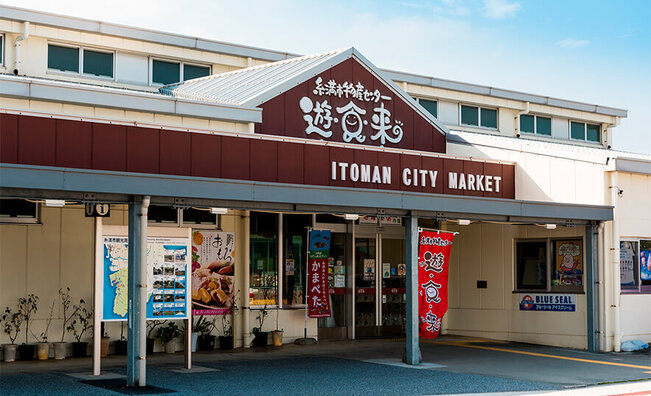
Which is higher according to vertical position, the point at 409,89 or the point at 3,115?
the point at 409,89

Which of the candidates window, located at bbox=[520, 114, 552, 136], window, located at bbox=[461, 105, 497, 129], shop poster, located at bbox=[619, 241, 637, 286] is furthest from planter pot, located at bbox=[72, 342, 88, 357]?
window, located at bbox=[520, 114, 552, 136]

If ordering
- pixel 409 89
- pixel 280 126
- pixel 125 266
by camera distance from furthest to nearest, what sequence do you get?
pixel 409 89 → pixel 280 126 → pixel 125 266

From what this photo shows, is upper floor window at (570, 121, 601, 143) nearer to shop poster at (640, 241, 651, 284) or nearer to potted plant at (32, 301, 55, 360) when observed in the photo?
shop poster at (640, 241, 651, 284)

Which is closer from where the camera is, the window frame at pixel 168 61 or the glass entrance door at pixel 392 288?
the glass entrance door at pixel 392 288

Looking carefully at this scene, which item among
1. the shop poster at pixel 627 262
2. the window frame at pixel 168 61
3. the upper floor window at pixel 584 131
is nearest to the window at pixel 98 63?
the window frame at pixel 168 61

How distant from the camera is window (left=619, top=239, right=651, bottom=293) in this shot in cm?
1766

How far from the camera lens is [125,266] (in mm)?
12828

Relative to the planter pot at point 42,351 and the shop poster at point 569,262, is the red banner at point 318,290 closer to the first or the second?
the shop poster at point 569,262

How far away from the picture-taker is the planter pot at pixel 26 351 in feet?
48.8

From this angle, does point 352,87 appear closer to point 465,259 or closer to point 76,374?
point 465,259

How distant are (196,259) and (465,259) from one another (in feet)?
22.6

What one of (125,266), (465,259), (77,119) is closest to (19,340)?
(125,266)

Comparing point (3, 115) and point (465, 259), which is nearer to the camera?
point (3, 115)

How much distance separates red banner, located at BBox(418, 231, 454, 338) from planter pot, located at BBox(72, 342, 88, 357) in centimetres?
625
